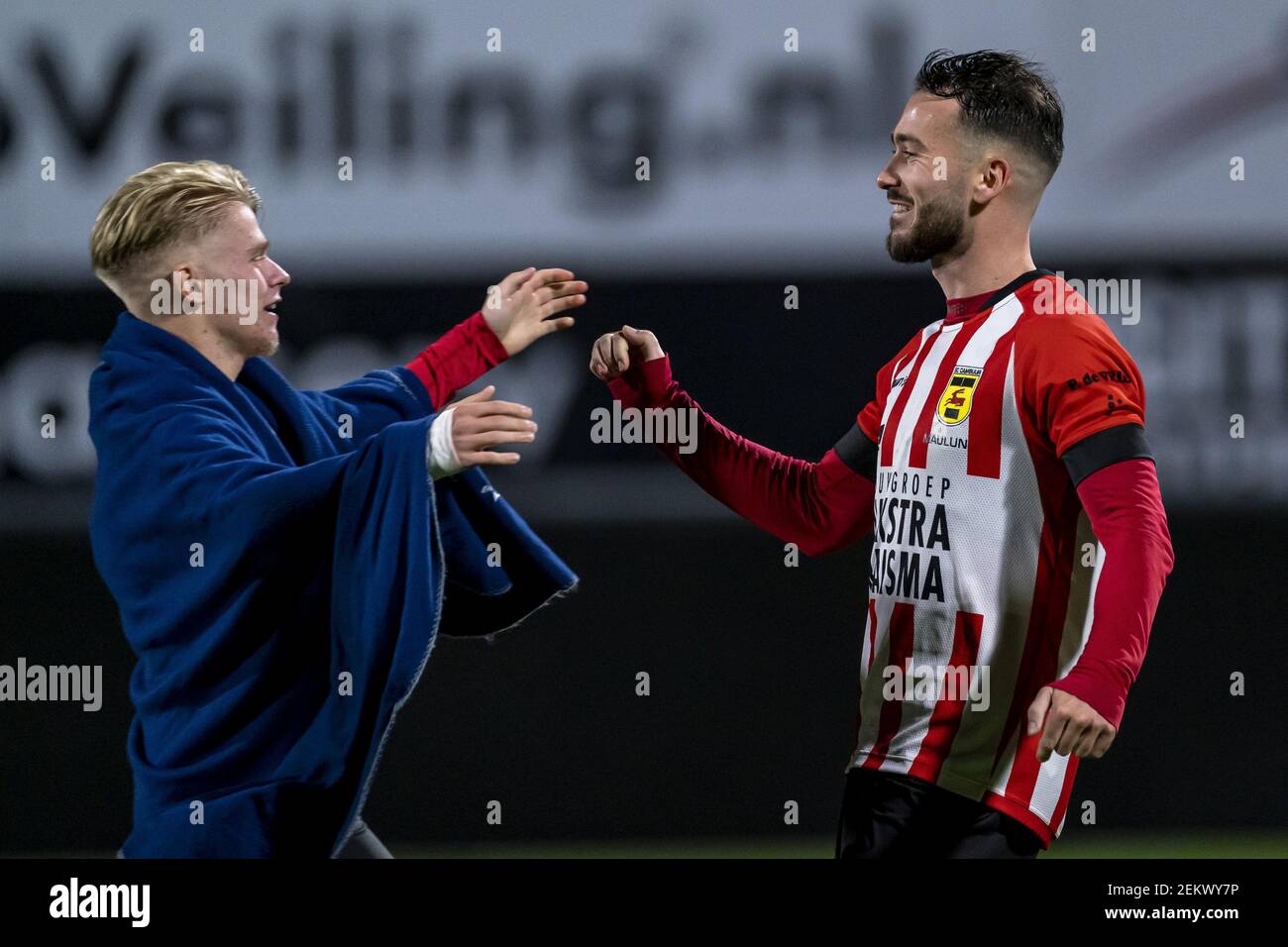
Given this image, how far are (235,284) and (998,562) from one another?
54.9 inches

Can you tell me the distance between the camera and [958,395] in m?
2.33

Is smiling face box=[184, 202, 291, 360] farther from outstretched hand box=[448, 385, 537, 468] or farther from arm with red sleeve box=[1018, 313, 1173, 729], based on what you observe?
arm with red sleeve box=[1018, 313, 1173, 729]

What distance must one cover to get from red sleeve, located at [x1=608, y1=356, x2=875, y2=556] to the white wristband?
546 mm

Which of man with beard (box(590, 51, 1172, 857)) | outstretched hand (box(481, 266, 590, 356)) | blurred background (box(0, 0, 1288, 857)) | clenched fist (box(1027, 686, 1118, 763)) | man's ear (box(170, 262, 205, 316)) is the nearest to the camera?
clenched fist (box(1027, 686, 1118, 763))

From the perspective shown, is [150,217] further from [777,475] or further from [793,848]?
[793,848]

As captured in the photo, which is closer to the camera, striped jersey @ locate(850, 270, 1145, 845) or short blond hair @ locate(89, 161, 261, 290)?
striped jersey @ locate(850, 270, 1145, 845)

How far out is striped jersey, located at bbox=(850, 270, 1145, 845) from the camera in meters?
2.26

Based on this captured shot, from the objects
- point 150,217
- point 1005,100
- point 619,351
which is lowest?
point 619,351

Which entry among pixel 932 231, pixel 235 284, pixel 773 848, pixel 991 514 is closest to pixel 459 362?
pixel 235 284

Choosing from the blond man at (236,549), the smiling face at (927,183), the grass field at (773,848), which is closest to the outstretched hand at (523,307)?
the blond man at (236,549)

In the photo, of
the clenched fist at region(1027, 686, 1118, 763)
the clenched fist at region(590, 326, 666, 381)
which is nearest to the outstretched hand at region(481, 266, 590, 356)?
the clenched fist at region(590, 326, 666, 381)

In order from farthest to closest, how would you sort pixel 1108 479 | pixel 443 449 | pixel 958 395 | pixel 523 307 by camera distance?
pixel 523 307, pixel 958 395, pixel 443 449, pixel 1108 479

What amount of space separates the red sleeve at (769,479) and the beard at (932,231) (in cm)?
45
